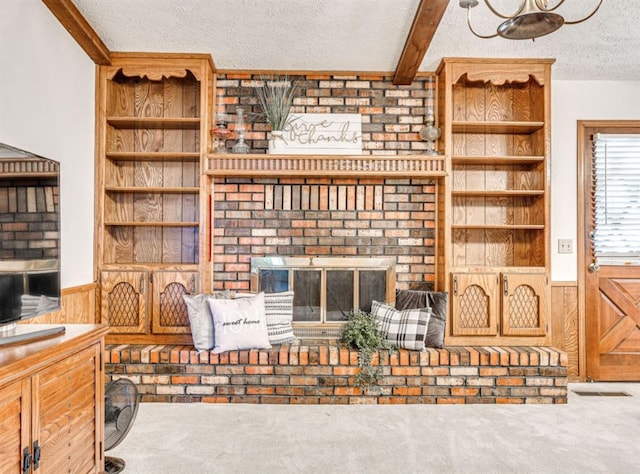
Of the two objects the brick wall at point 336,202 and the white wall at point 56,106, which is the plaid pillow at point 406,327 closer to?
the brick wall at point 336,202

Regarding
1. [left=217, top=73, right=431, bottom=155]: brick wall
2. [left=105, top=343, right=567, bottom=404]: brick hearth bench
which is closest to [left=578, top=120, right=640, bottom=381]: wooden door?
[left=105, top=343, right=567, bottom=404]: brick hearth bench

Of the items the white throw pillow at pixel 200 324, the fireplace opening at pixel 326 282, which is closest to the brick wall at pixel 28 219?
the white throw pillow at pixel 200 324

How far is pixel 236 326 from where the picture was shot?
2957 millimetres

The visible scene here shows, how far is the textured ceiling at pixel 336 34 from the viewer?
2611 millimetres

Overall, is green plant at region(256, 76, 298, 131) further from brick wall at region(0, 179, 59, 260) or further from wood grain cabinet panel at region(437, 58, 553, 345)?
brick wall at region(0, 179, 59, 260)

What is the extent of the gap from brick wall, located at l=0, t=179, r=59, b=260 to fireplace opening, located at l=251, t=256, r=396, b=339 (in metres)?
1.76

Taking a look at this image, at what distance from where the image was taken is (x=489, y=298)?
3.31 meters

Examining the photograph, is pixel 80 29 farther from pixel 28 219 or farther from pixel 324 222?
pixel 324 222

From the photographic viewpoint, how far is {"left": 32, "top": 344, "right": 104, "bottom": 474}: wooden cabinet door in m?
1.40

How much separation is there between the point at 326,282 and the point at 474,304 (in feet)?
3.69

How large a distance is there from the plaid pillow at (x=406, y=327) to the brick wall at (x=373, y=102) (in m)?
1.29

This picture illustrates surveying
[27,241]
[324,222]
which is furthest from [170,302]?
[27,241]

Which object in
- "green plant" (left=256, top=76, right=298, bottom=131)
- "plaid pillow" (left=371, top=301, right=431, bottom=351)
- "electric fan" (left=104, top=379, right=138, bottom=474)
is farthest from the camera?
"green plant" (left=256, top=76, right=298, bottom=131)

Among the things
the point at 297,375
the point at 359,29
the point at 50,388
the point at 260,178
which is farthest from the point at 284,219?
the point at 50,388
